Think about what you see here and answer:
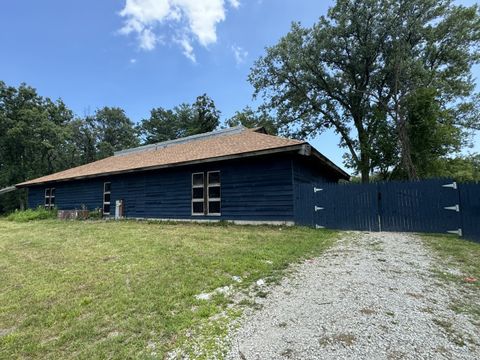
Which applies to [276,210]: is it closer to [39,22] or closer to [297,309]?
[297,309]

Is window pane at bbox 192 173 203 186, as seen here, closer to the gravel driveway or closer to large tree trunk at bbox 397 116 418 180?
the gravel driveway

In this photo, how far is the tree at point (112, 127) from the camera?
A: 137 feet

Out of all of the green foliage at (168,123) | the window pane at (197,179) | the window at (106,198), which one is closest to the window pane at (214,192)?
the window pane at (197,179)

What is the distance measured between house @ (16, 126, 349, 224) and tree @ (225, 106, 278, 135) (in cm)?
937

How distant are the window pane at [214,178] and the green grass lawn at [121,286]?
3849 millimetres

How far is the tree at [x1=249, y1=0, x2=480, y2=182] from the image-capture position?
1922 cm

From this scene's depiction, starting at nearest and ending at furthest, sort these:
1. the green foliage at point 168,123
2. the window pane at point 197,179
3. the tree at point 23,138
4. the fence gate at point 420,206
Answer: the fence gate at point 420,206 → the window pane at point 197,179 → the tree at point 23,138 → the green foliage at point 168,123

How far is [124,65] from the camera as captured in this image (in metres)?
19.6

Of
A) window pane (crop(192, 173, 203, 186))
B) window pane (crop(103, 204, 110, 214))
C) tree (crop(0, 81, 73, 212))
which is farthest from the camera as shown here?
tree (crop(0, 81, 73, 212))

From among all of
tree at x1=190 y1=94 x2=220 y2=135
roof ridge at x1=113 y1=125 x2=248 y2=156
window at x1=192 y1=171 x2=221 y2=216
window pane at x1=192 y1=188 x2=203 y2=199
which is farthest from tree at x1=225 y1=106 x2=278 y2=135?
window pane at x1=192 y1=188 x2=203 y2=199

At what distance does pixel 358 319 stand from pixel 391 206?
21.7ft

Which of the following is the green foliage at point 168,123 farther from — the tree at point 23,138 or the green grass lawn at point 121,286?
the green grass lawn at point 121,286

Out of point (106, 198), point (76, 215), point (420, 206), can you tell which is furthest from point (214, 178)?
point (76, 215)

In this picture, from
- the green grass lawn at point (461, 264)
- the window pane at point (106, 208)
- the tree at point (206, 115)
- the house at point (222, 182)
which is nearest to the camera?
the green grass lawn at point (461, 264)
